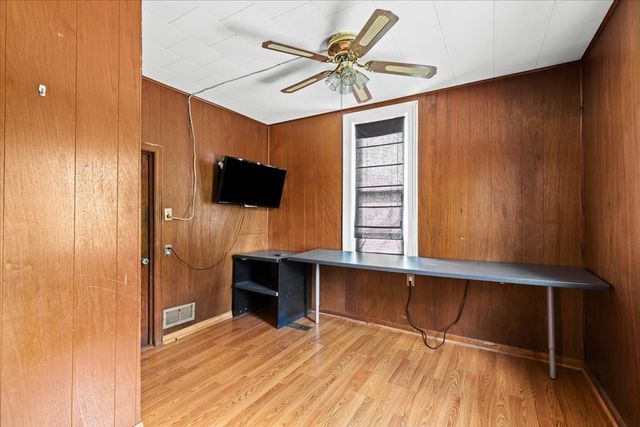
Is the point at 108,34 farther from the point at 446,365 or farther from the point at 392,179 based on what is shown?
the point at 446,365

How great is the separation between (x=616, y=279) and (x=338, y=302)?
253 centimetres

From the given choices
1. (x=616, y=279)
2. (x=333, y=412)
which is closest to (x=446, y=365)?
(x=333, y=412)

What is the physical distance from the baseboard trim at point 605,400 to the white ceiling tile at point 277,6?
3.20 metres

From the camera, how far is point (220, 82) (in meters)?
2.87

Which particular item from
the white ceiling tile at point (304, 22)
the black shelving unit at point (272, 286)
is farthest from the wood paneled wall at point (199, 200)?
the white ceiling tile at point (304, 22)

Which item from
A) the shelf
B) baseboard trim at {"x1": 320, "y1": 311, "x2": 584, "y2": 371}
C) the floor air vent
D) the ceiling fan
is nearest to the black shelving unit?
the shelf

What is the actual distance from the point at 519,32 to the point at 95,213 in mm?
2965

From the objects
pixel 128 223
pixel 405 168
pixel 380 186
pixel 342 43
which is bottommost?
pixel 128 223

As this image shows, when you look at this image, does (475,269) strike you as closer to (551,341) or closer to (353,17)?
(551,341)

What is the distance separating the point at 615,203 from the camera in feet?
5.92

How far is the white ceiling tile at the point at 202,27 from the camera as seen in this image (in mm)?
1903

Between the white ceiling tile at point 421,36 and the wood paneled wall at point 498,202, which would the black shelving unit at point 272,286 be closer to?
the wood paneled wall at point 498,202

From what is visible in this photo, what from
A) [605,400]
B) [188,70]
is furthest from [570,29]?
[188,70]

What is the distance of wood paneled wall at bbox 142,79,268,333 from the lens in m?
2.89
